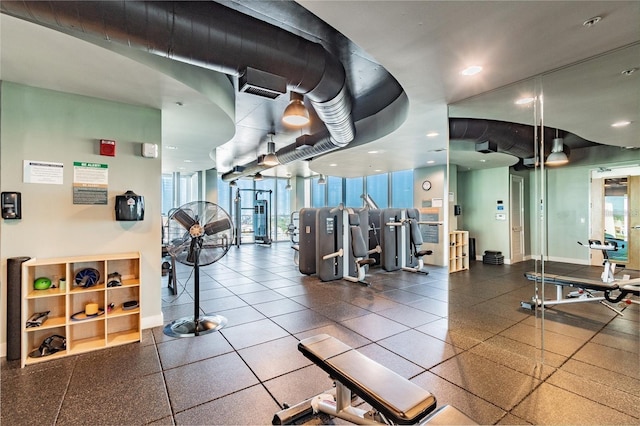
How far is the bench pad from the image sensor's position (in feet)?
4.34

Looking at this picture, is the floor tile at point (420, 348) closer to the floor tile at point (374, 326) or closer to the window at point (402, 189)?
the floor tile at point (374, 326)

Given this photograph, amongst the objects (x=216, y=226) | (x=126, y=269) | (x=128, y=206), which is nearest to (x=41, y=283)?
(x=126, y=269)

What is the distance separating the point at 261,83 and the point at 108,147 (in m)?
2.03

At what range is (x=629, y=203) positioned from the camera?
401 cm

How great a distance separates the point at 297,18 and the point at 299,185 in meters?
10.9

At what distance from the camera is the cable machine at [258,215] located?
1212 centimetres

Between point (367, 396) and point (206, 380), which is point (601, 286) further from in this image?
point (206, 380)

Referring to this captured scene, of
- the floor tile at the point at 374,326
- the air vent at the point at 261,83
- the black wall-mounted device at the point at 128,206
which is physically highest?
the air vent at the point at 261,83

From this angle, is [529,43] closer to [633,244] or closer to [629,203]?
[629,203]

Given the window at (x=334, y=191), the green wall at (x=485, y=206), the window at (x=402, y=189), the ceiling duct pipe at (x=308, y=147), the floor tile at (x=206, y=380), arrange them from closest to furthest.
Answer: the floor tile at (x=206, y=380), the ceiling duct pipe at (x=308, y=147), the green wall at (x=485, y=206), the window at (x=402, y=189), the window at (x=334, y=191)

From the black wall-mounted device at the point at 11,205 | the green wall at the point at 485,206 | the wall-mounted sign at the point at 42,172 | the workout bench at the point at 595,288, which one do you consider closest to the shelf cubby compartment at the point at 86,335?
the black wall-mounted device at the point at 11,205

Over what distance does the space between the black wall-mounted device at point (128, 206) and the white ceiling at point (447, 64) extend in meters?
1.06

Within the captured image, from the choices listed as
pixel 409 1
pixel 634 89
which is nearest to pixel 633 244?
pixel 634 89

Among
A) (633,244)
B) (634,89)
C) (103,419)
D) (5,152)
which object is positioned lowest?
(103,419)
